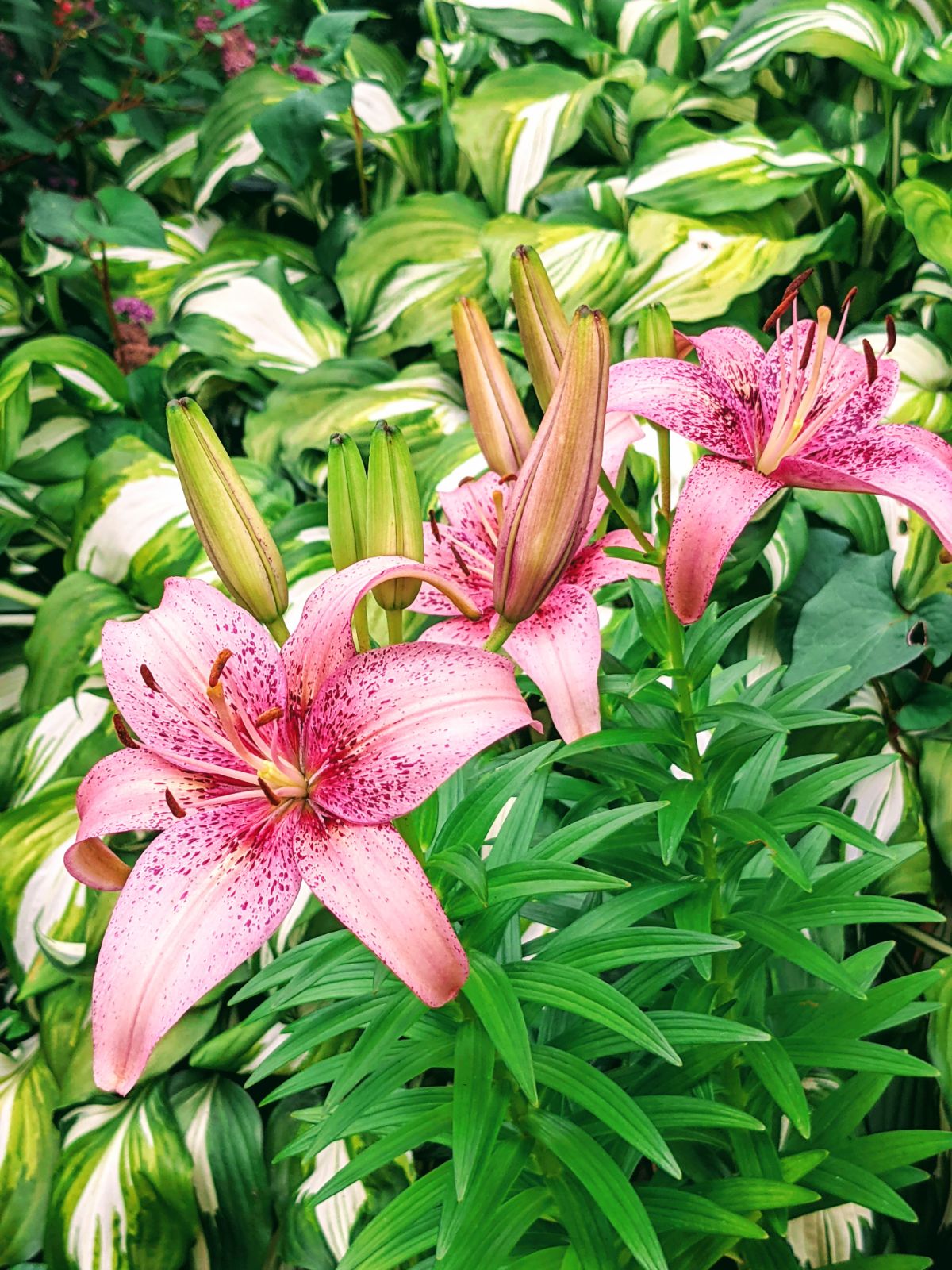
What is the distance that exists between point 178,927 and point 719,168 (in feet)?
3.68

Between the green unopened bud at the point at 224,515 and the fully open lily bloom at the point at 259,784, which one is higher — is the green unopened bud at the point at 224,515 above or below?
above

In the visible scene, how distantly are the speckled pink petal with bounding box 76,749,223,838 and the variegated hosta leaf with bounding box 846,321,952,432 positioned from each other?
845mm

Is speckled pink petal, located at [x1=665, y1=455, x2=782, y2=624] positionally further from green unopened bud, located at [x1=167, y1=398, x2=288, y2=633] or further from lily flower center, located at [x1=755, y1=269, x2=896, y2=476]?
green unopened bud, located at [x1=167, y1=398, x2=288, y2=633]

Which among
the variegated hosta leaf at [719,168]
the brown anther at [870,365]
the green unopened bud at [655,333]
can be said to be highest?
the green unopened bud at [655,333]

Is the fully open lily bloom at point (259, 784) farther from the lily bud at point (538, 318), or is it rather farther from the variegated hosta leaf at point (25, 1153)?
the variegated hosta leaf at point (25, 1153)

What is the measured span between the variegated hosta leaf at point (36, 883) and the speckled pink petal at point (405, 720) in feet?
2.21

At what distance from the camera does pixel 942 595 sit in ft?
2.91

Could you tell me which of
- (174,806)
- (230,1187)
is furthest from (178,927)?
(230,1187)

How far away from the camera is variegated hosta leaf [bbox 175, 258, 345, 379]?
4.31ft

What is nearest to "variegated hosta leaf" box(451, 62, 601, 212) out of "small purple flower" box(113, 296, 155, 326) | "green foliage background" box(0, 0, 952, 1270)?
"green foliage background" box(0, 0, 952, 1270)

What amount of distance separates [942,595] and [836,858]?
0.25 metres

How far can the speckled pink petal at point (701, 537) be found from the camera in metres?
0.42

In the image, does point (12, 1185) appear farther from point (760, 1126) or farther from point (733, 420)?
point (733, 420)

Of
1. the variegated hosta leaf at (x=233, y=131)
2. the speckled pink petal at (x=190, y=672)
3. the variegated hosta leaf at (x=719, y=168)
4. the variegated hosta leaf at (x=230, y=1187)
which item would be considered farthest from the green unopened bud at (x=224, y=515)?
the variegated hosta leaf at (x=233, y=131)
